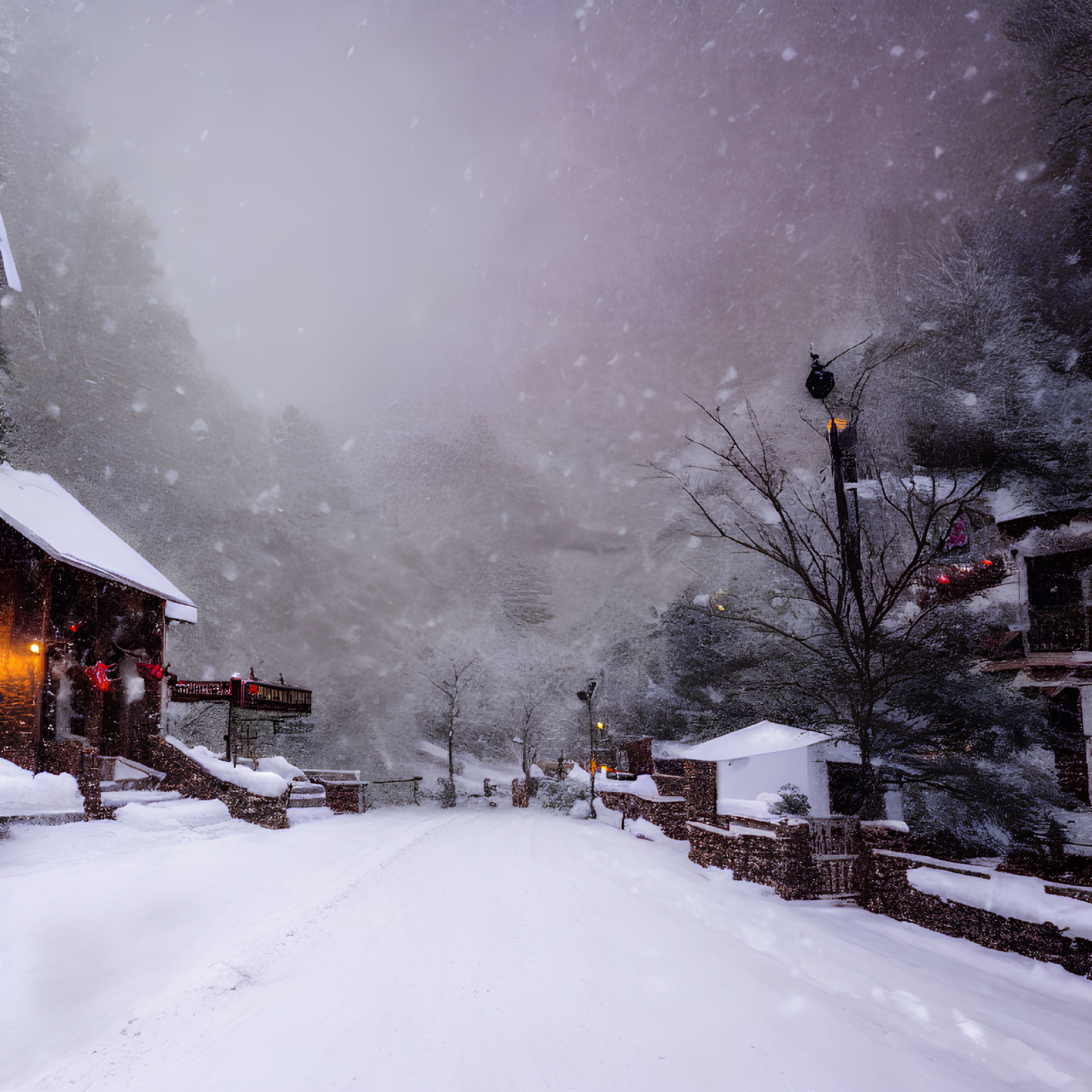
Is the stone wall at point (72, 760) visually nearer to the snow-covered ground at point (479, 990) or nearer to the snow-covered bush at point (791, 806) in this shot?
the snow-covered ground at point (479, 990)

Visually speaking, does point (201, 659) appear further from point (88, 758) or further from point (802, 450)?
point (802, 450)

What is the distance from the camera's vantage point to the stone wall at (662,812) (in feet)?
51.2

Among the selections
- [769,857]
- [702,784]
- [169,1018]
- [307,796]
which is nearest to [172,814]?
[307,796]

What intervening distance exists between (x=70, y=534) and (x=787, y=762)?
2164 centimetres

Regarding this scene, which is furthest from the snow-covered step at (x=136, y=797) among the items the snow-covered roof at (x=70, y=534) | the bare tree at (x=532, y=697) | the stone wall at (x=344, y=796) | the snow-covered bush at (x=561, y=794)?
the bare tree at (x=532, y=697)

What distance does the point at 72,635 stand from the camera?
14.1 metres

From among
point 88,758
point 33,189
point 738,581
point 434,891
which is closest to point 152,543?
point 33,189

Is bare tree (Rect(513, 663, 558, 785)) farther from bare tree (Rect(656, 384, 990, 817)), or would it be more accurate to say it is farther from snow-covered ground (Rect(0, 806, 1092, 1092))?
snow-covered ground (Rect(0, 806, 1092, 1092))

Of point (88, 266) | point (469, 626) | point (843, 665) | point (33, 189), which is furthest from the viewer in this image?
point (88, 266)

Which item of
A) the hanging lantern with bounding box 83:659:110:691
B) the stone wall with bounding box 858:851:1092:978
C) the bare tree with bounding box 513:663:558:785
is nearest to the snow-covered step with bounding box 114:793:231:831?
the hanging lantern with bounding box 83:659:110:691

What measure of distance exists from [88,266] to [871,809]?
8209 cm

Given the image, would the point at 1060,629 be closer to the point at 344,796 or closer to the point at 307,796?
the point at 307,796

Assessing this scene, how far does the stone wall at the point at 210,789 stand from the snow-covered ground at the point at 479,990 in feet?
18.2

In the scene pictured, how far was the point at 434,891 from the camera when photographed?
311 inches
